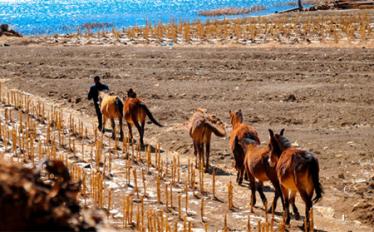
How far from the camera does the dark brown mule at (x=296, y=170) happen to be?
833 centimetres

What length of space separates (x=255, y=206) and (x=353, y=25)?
934 inches

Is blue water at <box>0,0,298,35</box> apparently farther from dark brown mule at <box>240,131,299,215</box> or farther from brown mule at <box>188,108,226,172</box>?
dark brown mule at <box>240,131,299,215</box>

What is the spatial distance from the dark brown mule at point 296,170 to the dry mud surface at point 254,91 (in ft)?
2.55

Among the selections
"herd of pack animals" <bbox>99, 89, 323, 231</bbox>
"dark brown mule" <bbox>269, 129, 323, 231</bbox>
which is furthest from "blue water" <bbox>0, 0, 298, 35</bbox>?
"dark brown mule" <bbox>269, 129, 323, 231</bbox>

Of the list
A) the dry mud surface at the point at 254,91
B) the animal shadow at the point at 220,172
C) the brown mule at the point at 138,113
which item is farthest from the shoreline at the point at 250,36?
the animal shadow at the point at 220,172

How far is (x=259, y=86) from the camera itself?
62.9 feet

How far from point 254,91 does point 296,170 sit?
1020 centimetres

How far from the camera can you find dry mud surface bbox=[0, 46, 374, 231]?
11.5 meters

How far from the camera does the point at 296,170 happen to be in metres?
8.43

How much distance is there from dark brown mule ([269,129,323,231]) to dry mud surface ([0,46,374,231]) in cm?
78

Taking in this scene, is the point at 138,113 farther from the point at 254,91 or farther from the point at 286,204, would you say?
the point at 286,204

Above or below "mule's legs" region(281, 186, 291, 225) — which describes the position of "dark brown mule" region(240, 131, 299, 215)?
above

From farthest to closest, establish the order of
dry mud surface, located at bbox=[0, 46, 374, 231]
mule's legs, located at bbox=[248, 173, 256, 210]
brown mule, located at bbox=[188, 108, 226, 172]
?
brown mule, located at bbox=[188, 108, 226, 172] < dry mud surface, located at bbox=[0, 46, 374, 231] < mule's legs, located at bbox=[248, 173, 256, 210]

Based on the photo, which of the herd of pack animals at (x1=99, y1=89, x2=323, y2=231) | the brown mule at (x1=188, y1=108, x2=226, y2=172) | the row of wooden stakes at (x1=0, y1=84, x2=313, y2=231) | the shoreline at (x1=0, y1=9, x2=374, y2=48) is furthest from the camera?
the shoreline at (x1=0, y1=9, x2=374, y2=48)
